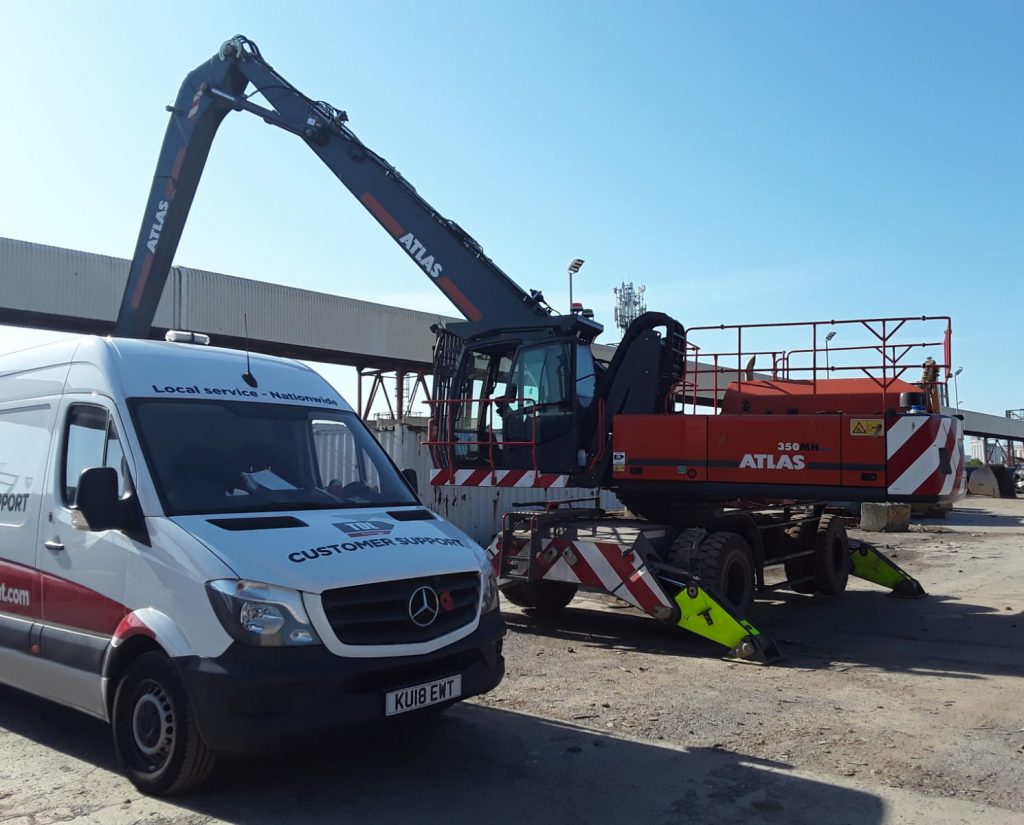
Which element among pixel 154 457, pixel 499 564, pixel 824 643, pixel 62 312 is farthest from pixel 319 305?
pixel 154 457

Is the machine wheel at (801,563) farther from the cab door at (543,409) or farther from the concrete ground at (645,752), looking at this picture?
the cab door at (543,409)

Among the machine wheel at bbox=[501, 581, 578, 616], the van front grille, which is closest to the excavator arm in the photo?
the machine wheel at bbox=[501, 581, 578, 616]

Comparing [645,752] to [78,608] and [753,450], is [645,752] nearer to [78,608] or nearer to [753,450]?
[78,608]

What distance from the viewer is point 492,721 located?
6.33 m

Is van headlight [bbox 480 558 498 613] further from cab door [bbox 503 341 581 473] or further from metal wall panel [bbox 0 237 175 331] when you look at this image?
metal wall panel [bbox 0 237 175 331]

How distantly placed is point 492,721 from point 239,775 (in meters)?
1.79

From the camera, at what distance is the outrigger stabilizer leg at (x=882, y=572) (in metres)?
12.2

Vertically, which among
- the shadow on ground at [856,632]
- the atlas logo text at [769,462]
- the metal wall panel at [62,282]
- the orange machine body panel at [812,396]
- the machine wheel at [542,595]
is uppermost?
the metal wall panel at [62,282]

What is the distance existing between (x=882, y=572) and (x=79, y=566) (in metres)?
10.4

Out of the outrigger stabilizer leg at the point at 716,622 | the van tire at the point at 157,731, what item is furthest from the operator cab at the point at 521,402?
the van tire at the point at 157,731

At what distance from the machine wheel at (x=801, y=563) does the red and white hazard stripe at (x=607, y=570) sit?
3539 mm

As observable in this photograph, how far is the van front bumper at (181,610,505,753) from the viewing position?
4.49 m

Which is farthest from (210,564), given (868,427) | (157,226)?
(157,226)

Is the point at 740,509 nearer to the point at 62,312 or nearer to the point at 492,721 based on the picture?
the point at 492,721
